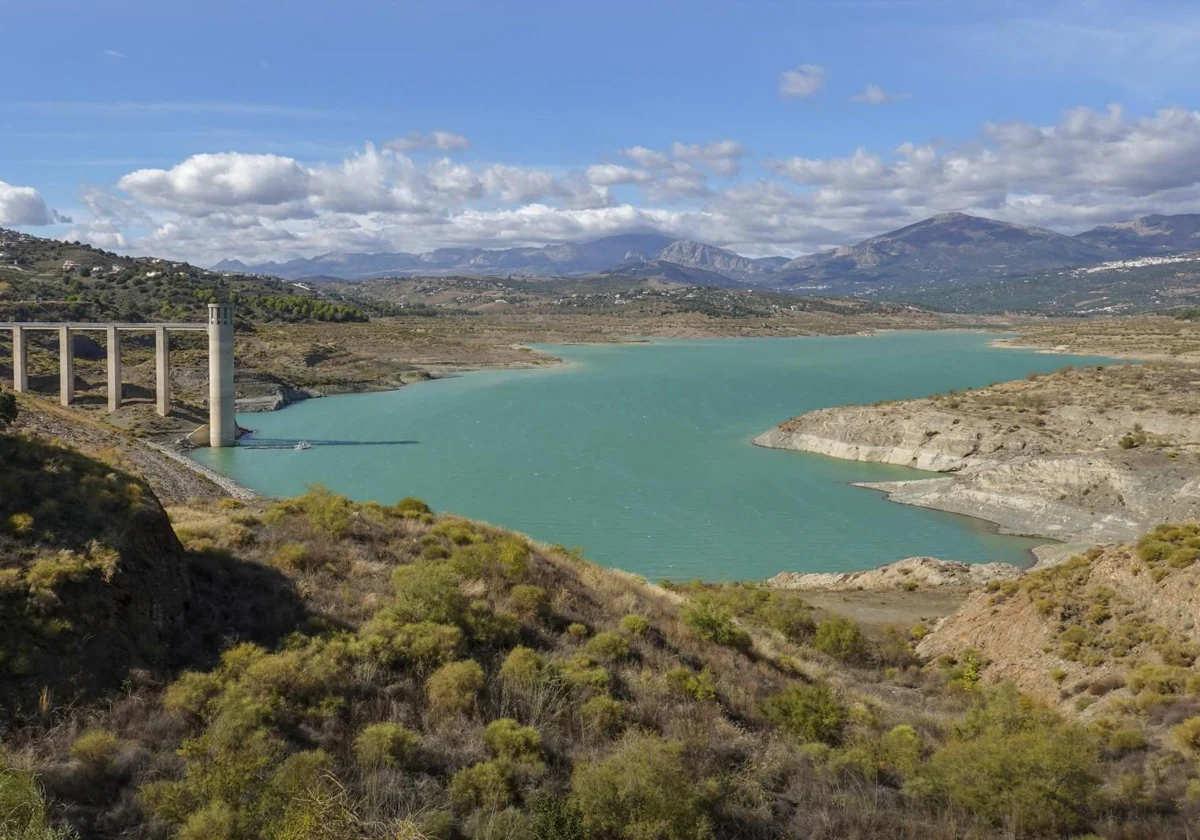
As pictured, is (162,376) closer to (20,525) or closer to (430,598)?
(20,525)

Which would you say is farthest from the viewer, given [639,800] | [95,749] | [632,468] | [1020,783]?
[632,468]

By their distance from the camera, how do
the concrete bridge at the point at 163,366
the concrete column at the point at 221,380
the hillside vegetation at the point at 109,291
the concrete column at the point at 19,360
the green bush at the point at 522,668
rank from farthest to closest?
the hillside vegetation at the point at 109,291 → the concrete column at the point at 19,360 → the concrete bridge at the point at 163,366 → the concrete column at the point at 221,380 → the green bush at the point at 522,668

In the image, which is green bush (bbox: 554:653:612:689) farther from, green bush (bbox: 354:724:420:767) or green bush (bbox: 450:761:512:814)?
green bush (bbox: 354:724:420:767)

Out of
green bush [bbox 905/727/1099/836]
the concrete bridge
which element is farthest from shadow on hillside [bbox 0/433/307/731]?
the concrete bridge

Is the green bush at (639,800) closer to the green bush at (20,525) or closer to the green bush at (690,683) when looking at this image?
the green bush at (690,683)

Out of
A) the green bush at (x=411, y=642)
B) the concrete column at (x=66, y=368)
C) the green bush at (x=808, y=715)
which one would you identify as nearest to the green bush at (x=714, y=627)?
the green bush at (x=808, y=715)

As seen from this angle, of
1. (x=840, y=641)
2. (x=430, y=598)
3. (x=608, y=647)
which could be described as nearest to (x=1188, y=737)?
(x=840, y=641)

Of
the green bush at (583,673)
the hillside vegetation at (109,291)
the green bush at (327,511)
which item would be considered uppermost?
the hillside vegetation at (109,291)
